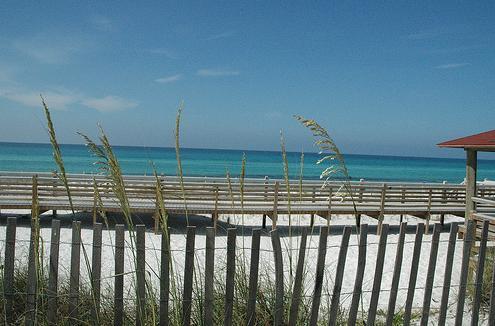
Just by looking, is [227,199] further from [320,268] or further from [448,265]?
[320,268]

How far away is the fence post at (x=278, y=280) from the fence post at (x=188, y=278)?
468mm

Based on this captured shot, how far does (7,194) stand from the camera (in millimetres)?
10188

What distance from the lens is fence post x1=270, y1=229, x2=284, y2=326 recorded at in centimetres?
267

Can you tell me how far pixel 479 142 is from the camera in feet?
25.7

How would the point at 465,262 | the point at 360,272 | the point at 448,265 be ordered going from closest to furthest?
the point at 360,272
the point at 448,265
the point at 465,262

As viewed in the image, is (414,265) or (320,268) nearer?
(320,268)

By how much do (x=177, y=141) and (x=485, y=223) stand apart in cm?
236

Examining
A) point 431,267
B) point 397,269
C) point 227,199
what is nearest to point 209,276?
point 397,269

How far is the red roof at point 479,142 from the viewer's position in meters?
7.59

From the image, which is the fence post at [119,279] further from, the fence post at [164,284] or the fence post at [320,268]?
the fence post at [320,268]

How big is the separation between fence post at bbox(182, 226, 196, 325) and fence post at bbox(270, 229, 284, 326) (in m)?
0.47

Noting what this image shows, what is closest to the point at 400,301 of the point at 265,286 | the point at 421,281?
the point at 421,281

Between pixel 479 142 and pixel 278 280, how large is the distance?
21.2ft

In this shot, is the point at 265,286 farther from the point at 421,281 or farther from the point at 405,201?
the point at 405,201
